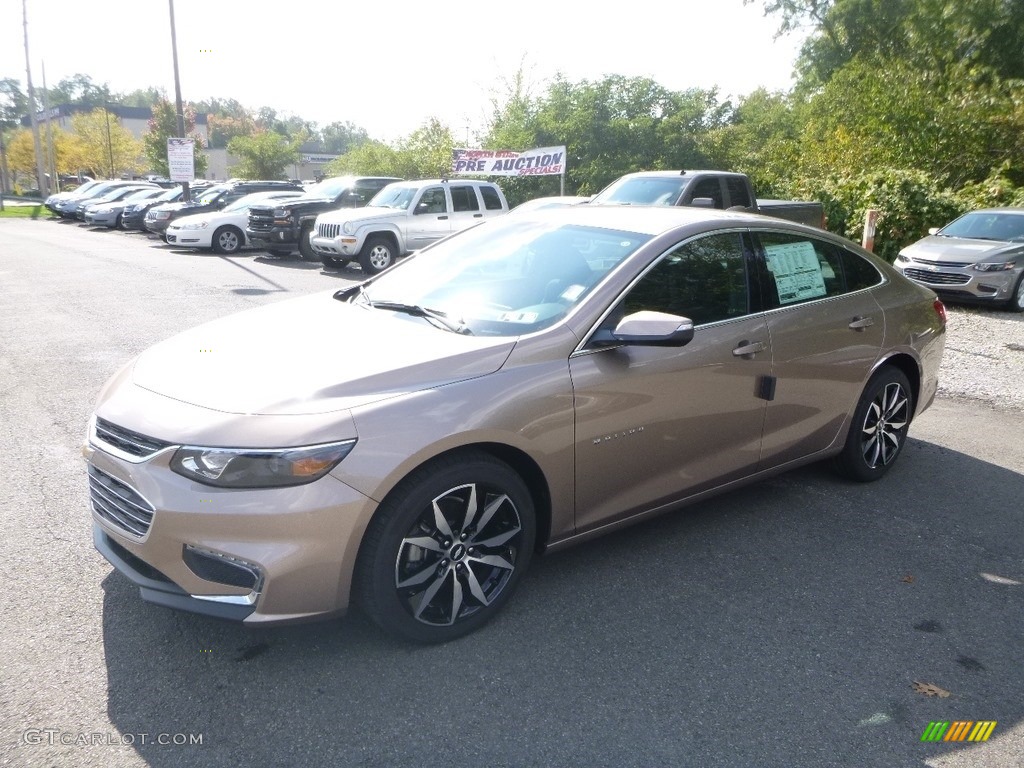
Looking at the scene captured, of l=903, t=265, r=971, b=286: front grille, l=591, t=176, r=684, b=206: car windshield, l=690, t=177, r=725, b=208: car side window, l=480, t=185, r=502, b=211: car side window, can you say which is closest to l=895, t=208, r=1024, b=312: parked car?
l=903, t=265, r=971, b=286: front grille

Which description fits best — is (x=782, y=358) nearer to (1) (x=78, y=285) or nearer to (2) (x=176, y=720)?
(2) (x=176, y=720)

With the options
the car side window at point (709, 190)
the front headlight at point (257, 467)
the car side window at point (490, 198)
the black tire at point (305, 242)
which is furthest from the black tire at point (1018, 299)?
the black tire at point (305, 242)

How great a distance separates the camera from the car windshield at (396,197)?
1729cm

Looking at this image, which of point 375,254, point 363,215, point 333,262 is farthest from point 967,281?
point 333,262

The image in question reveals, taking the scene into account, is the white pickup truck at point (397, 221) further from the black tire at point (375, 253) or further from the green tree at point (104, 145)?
the green tree at point (104, 145)

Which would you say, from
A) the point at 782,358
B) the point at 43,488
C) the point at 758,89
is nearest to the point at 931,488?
the point at 782,358

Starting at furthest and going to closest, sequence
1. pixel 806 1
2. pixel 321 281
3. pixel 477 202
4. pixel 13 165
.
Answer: pixel 13 165 < pixel 806 1 < pixel 477 202 < pixel 321 281

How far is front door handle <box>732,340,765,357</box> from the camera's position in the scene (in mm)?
4223

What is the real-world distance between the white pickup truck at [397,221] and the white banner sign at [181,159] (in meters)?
11.3

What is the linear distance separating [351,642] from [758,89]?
216ft

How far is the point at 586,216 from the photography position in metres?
4.57

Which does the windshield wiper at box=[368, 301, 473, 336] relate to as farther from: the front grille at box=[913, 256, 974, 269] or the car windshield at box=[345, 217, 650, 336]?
the front grille at box=[913, 256, 974, 269]

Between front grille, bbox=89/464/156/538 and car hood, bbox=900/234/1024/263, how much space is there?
12.1 meters

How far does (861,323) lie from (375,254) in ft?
42.6
